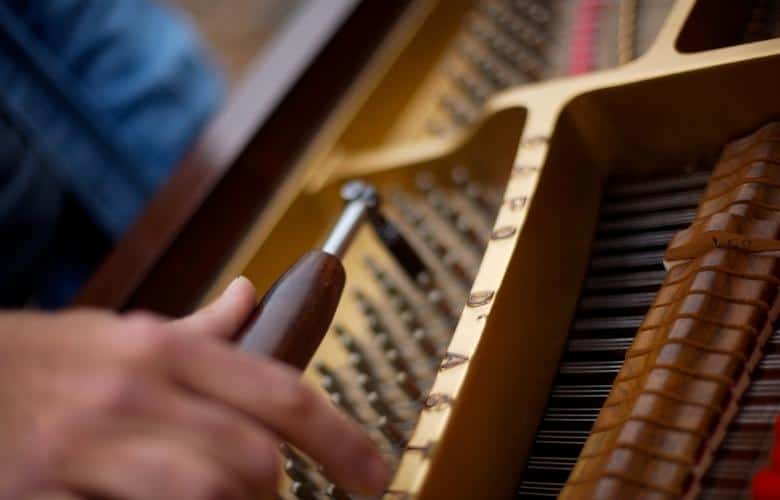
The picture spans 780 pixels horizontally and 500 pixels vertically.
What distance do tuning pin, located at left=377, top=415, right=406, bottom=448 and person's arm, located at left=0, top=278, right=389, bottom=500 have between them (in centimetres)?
32

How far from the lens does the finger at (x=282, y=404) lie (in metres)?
0.68

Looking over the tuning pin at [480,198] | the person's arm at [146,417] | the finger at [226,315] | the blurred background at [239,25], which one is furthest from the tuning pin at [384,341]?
the blurred background at [239,25]

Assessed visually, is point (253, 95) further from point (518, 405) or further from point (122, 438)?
point (122, 438)

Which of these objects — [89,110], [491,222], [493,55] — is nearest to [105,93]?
[89,110]

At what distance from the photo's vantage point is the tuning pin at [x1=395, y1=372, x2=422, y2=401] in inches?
43.0

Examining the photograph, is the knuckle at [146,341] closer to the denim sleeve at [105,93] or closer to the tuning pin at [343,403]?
the tuning pin at [343,403]

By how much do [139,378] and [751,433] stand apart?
513 millimetres

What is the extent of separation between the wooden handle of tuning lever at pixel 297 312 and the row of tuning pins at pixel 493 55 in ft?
1.95

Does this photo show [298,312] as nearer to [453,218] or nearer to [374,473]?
[374,473]

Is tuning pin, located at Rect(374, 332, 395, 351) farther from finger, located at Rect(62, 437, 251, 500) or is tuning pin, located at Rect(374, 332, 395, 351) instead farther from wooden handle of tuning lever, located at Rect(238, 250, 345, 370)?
finger, located at Rect(62, 437, 251, 500)

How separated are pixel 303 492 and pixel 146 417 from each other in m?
0.35

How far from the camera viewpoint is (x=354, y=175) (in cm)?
132

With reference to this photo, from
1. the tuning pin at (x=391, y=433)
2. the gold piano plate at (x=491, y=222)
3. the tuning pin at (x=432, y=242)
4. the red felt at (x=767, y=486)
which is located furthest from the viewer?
the tuning pin at (x=432, y=242)

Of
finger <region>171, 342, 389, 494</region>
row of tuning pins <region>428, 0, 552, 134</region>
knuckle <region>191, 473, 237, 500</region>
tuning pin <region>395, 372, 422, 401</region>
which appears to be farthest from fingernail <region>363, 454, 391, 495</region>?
row of tuning pins <region>428, 0, 552, 134</region>
